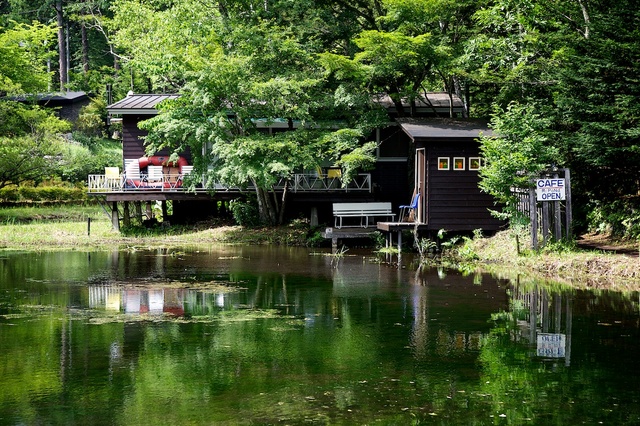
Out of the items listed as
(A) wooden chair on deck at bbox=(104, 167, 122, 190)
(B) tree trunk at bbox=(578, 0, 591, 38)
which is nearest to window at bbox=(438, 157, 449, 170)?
(B) tree trunk at bbox=(578, 0, 591, 38)

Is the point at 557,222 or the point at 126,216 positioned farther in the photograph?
the point at 126,216

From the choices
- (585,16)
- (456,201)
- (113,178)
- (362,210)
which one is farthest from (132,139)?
(585,16)

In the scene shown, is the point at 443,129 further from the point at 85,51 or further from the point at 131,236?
the point at 85,51

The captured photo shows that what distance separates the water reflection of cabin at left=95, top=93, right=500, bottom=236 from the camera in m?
22.9

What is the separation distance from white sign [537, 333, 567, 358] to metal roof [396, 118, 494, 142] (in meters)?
10.3

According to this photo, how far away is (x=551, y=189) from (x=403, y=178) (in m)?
11.6

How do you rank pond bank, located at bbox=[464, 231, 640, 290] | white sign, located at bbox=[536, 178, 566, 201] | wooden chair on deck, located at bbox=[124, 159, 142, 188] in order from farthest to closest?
1. wooden chair on deck, located at bbox=[124, 159, 142, 188]
2. white sign, located at bbox=[536, 178, 566, 201]
3. pond bank, located at bbox=[464, 231, 640, 290]

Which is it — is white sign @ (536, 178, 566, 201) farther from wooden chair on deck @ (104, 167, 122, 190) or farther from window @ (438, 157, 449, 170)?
wooden chair on deck @ (104, 167, 122, 190)

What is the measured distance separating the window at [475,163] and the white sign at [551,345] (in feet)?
38.9

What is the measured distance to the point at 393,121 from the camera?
29.2 metres

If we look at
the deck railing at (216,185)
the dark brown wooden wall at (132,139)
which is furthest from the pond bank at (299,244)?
the dark brown wooden wall at (132,139)

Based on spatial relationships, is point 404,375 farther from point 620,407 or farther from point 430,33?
point 430,33

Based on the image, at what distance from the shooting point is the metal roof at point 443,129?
73.2ft

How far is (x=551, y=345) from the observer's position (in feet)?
35.4
